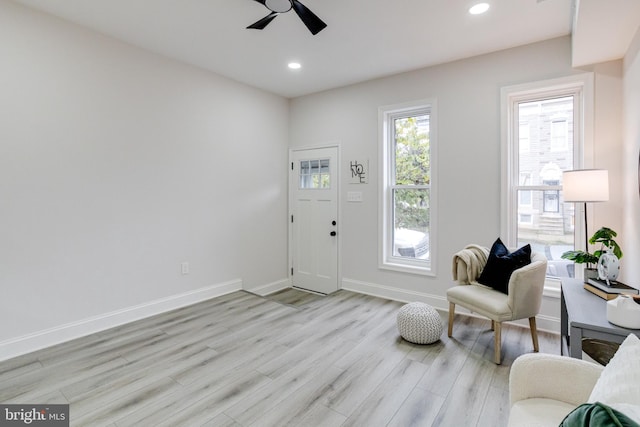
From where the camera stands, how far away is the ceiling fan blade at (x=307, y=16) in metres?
2.24

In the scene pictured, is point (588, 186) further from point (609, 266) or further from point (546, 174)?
point (546, 174)

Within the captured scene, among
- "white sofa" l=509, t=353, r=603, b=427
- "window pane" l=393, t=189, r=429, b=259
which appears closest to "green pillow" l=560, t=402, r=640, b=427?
"white sofa" l=509, t=353, r=603, b=427

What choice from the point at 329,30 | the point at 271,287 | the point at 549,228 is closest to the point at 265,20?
the point at 329,30

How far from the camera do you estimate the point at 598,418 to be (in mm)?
714

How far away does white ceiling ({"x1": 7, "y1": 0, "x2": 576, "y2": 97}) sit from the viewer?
2572 mm

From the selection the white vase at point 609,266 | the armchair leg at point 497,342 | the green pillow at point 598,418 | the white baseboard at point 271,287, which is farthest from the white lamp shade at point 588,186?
the white baseboard at point 271,287

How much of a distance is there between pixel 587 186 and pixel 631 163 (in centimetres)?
43

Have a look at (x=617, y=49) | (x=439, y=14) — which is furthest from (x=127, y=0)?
(x=617, y=49)

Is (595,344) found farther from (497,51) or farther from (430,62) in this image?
(430,62)

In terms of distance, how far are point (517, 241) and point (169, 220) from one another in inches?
149

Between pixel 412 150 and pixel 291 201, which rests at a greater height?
pixel 412 150

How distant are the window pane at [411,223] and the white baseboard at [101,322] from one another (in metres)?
2.33

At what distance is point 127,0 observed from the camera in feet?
8.24

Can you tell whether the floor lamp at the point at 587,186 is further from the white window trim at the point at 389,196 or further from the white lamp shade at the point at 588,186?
the white window trim at the point at 389,196
